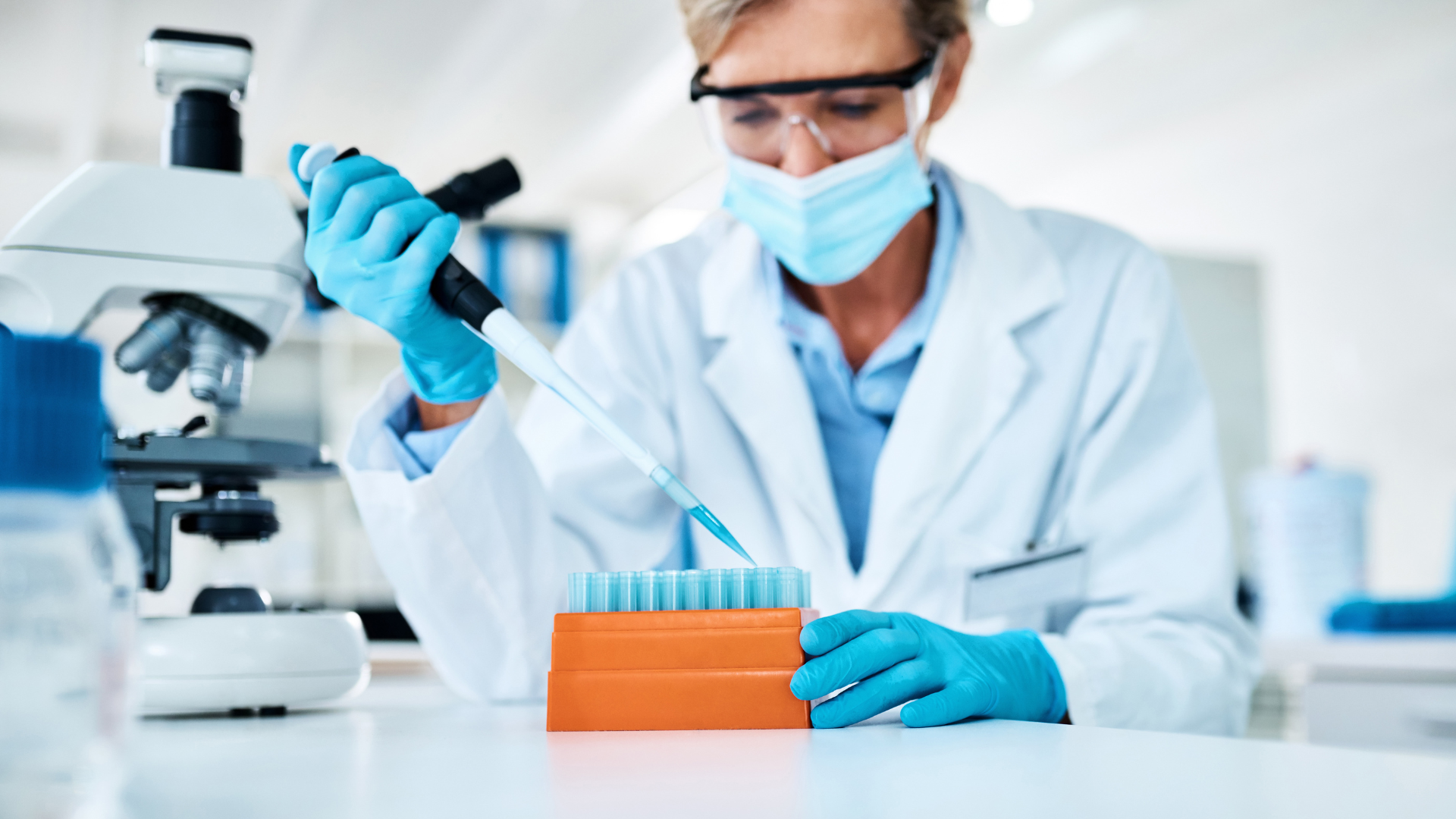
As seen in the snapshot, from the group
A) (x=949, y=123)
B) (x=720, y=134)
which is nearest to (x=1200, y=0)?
(x=949, y=123)

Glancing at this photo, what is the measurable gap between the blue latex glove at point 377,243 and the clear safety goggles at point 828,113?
0.50 meters

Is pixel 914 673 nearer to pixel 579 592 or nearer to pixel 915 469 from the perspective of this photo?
pixel 579 592

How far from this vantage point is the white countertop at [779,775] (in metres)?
0.40

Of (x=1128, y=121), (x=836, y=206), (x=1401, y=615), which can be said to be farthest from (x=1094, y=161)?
(x=836, y=206)

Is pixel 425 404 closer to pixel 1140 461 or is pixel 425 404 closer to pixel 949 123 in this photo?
pixel 1140 461

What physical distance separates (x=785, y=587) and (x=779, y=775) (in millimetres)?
242

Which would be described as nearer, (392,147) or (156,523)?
(156,523)

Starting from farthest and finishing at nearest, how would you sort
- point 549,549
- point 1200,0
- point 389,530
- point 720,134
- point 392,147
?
point 392,147, point 1200,0, point 720,134, point 549,549, point 389,530

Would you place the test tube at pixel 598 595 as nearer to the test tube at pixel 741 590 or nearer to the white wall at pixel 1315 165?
the test tube at pixel 741 590

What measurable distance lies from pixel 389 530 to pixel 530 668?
8.0 inches

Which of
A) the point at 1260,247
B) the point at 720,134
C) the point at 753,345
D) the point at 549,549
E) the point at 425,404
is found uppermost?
the point at 1260,247

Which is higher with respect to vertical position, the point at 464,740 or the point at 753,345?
the point at 753,345

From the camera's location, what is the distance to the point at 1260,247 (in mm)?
4086

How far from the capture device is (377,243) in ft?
2.90
